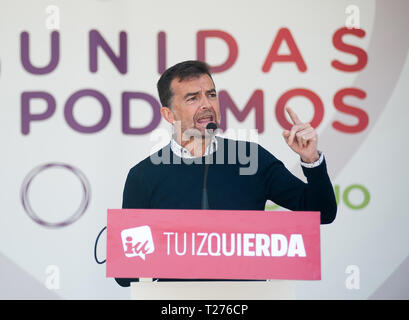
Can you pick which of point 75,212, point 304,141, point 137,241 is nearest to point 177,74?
point 304,141

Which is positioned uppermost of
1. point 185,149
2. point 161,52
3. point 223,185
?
point 161,52

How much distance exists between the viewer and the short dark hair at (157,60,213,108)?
393 centimetres

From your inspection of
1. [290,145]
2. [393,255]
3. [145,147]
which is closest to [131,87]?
[145,147]

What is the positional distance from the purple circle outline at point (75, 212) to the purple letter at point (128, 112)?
40cm

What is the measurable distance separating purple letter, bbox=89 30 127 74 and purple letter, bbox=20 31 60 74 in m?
0.22

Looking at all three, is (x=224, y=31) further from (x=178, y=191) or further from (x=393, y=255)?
(x=393, y=255)

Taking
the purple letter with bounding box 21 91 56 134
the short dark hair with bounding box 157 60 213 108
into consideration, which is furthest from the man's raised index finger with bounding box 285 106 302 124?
the purple letter with bounding box 21 91 56 134

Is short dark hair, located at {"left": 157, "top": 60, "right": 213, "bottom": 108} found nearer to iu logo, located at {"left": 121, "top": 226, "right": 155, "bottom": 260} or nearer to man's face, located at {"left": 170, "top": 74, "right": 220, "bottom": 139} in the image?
man's face, located at {"left": 170, "top": 74, "right": 220, "bottom": 139}

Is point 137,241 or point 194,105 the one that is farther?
point 194,105

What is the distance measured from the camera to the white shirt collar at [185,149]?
12.6 ft

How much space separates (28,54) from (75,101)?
1.40ft

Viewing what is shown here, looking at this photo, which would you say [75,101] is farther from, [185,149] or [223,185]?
[223,185]

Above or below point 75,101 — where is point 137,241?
below

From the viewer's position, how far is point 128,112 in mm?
3951
